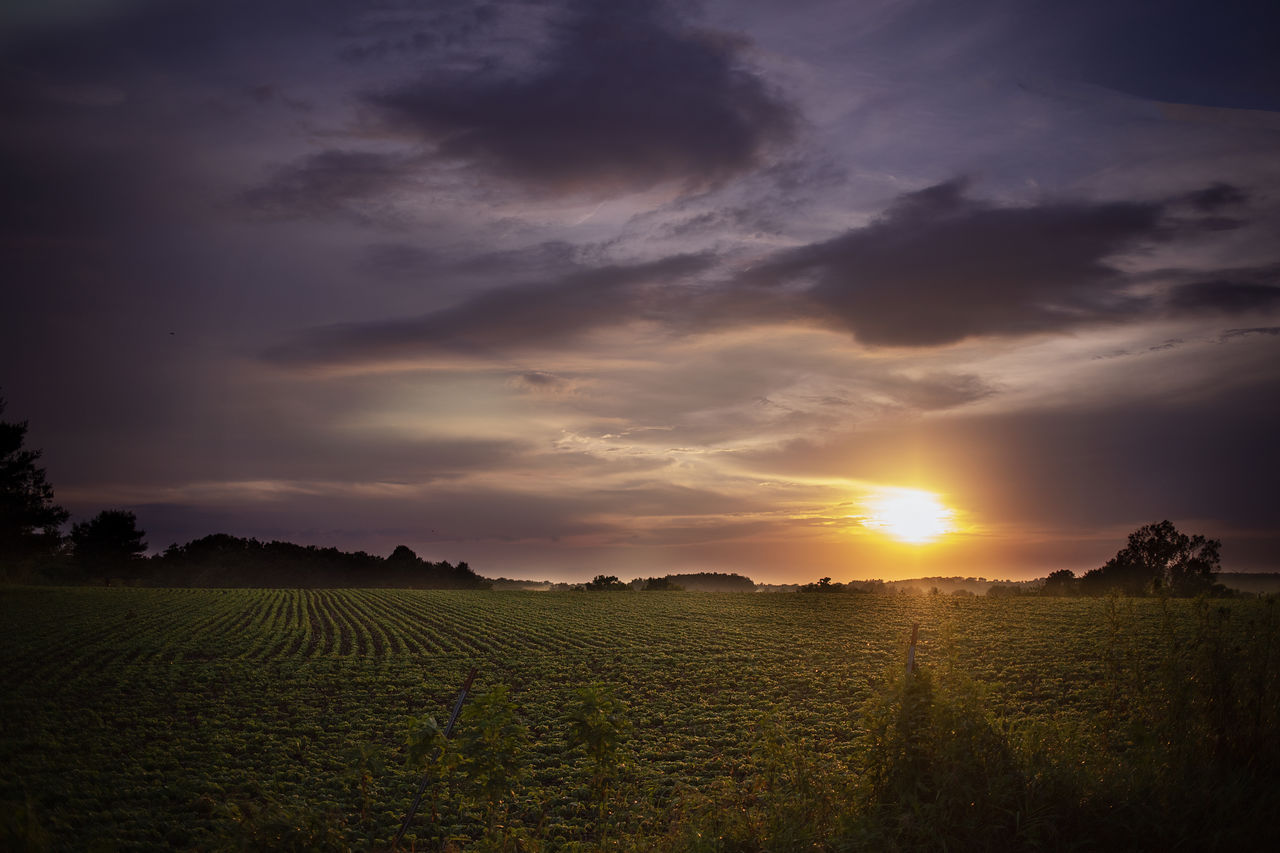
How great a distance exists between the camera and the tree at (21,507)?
55344 mm

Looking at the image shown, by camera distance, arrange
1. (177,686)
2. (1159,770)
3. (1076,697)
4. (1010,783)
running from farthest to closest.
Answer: (177,686) → (1076,697) → (1159,770) → (1010,783)

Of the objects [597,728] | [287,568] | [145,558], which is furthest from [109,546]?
[597,728]

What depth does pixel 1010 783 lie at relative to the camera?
6.71m

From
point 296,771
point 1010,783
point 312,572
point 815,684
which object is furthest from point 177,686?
point 312,572

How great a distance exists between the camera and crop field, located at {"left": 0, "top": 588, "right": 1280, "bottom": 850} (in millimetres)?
6691

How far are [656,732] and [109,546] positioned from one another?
9732 centimetres

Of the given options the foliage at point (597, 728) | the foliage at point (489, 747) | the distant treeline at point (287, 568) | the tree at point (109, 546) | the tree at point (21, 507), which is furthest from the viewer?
the distant treeline at point (287, 568)

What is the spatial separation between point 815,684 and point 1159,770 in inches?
666

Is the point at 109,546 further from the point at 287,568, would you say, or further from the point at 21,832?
the point at 21,832

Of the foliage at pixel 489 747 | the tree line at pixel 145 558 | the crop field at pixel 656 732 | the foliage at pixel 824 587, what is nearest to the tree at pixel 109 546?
the tree line at pixel 145 558

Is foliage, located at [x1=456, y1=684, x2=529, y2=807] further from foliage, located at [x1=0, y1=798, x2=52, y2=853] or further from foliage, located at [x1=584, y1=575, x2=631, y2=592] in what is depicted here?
foliage, located at [x1=584, y1=575, x2=631, y2=592]

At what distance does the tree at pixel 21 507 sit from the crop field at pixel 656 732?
17727 mm

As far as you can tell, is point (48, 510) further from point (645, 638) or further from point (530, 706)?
point (530, 706)

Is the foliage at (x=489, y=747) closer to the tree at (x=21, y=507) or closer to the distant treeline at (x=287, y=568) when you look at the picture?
the tree at (x=21, y=507)
